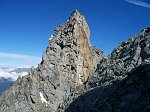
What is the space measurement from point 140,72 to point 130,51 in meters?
126

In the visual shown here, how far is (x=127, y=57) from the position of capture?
171625 mm

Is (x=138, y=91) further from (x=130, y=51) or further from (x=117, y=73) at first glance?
(x=130, y=51)

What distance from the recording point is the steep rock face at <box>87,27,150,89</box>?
510ft

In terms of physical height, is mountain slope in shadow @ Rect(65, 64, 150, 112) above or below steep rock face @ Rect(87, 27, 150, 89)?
below

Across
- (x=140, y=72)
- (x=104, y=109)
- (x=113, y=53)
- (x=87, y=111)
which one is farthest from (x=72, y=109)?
(x=113, y=53)

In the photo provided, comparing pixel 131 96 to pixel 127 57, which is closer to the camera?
pixel 131 96

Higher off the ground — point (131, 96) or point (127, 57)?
point (127, 57)

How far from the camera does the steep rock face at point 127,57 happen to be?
15538 centimetres

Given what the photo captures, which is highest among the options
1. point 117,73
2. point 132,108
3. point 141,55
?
point 141,55

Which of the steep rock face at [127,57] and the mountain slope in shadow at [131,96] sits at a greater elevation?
the steep rock face at [127,57]

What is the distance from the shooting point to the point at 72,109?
2817 inches

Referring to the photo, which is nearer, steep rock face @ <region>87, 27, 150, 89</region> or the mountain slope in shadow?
the mountain slope in shadow

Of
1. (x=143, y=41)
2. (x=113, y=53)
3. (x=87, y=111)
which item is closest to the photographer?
(x=87, y=111)

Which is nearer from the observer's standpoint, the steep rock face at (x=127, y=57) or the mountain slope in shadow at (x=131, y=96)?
the mountain slope in shadow at (x=131, y=96)
